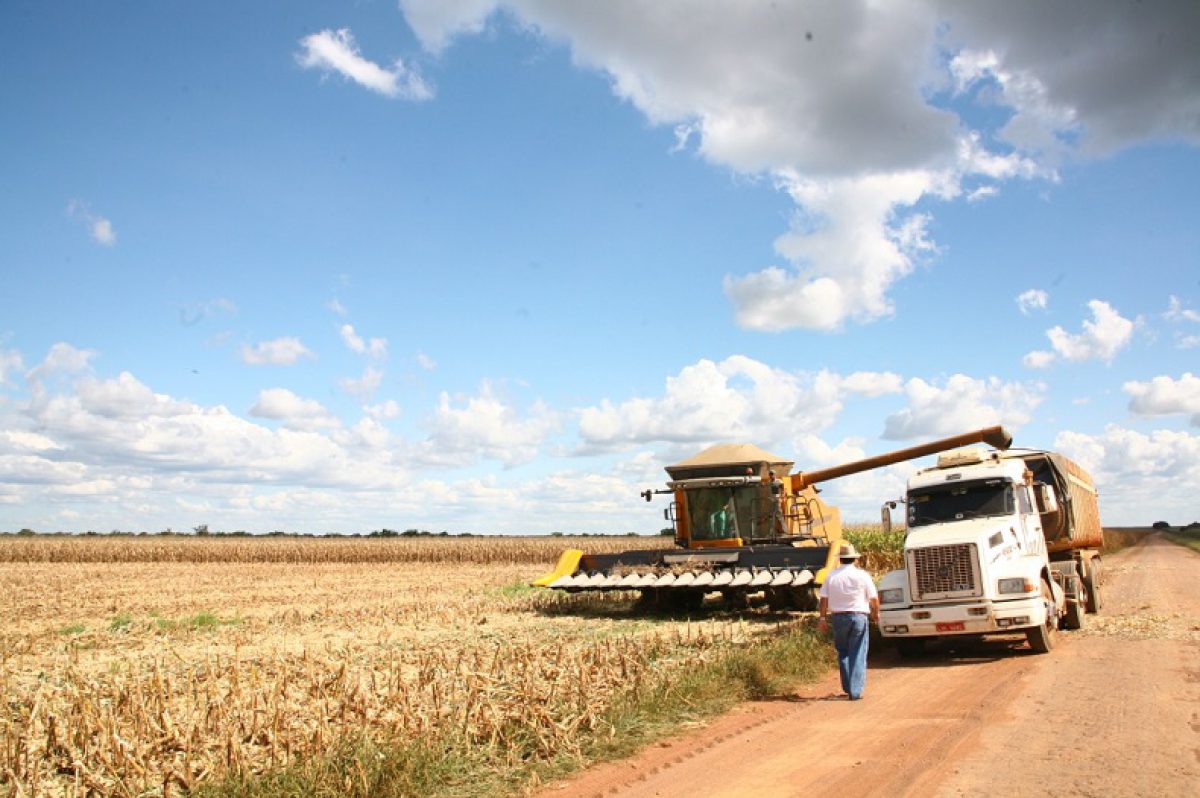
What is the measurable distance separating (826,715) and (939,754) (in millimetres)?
1975

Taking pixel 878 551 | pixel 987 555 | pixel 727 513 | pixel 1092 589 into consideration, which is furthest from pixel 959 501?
pixel 878 551

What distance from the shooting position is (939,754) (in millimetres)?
7504

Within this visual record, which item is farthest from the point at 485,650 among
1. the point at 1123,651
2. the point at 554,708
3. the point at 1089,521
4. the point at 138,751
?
the point at 1089,521

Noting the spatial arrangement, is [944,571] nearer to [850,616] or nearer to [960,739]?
[850,616]

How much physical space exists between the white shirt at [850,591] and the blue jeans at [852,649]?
0.30 feet

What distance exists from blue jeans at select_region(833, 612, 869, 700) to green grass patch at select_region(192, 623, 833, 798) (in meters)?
0.85

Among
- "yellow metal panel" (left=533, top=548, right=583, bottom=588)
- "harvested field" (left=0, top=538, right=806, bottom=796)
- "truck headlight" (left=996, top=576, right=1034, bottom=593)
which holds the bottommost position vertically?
"harvested field" (left=0, top=538, right=806, bottom=796)

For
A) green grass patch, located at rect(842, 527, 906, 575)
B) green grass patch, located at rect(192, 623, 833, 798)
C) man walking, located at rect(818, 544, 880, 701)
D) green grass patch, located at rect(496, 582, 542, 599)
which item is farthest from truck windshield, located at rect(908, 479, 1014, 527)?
green grass patch, located at rect(842, 527, 906, 575)

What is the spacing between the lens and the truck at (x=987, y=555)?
42.6 ft

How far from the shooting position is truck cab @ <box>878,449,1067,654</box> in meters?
12.9

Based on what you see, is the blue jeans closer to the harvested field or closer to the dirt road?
the dirt road

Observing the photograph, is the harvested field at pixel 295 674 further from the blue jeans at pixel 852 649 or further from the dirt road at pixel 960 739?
the blue jeans at pixel 852 649

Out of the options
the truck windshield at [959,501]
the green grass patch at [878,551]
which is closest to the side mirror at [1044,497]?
the truck windshield at [959,501]

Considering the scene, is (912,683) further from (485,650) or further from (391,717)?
(391,717)
